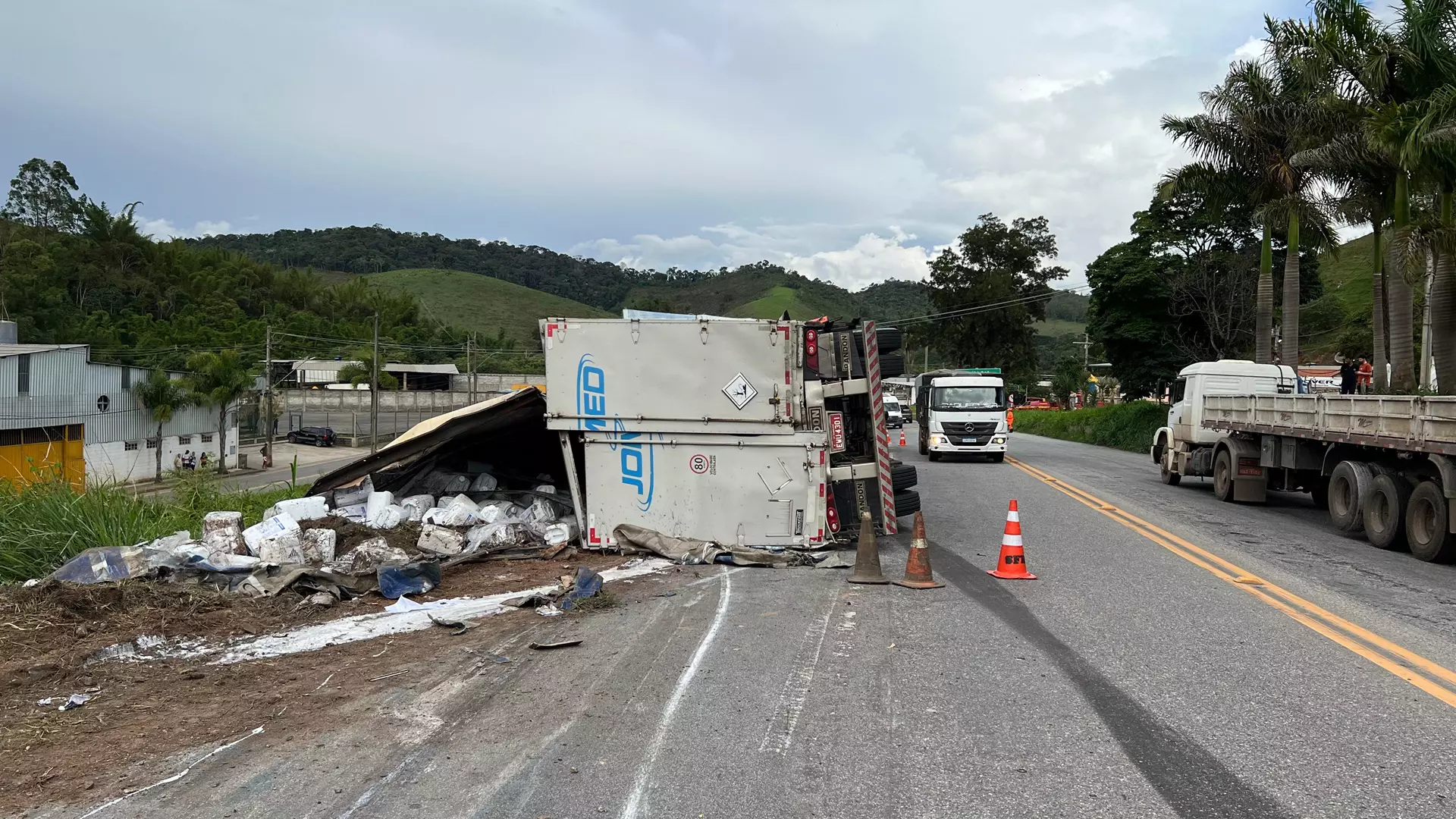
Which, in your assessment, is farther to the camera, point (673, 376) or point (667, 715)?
point (673, 376)

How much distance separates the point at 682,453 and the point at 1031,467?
15851 mm

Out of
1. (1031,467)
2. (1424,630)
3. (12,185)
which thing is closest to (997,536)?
(1424,630)

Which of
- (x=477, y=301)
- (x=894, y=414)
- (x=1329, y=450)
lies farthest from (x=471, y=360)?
(x=1329, y=450)

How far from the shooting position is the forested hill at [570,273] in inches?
4855

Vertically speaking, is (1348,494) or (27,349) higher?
(27,349)

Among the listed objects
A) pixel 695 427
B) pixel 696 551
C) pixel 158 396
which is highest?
pixel 158 396

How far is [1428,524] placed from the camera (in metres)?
11.1

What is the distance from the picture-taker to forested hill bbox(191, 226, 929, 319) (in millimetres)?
123312

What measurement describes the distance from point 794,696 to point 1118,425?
3817 cm

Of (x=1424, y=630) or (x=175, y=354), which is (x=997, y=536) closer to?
(x=1424, y=630)

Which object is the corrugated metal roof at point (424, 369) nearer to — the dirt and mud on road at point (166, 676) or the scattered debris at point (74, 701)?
the dirt and mud on road at point (166, 676)

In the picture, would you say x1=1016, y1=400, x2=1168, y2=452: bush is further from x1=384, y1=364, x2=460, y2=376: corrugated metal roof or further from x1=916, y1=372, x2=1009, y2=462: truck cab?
x1=384, y1=364, x2=460, y2=376: corrugated metal roof

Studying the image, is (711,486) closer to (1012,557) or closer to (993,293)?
(1012,557)

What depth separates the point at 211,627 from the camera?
23.3 ft
